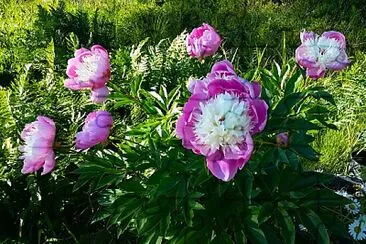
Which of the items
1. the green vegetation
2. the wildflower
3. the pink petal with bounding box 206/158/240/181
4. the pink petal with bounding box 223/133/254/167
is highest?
the pink petal with bounding box 223/133/254/167

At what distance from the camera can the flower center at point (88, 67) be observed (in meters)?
1.38

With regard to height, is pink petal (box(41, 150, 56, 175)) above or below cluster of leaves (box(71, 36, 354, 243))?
above

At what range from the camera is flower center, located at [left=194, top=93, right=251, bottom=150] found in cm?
107

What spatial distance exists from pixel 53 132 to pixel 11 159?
58 centimetres

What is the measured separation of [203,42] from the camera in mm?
1645

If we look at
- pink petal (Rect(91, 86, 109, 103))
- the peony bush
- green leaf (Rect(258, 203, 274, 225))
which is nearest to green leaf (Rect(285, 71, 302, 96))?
the peony bush

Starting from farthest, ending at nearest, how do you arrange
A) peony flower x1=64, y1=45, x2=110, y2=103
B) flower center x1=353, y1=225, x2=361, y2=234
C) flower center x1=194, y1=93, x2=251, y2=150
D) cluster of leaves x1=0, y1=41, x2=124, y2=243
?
cluster of leaves x1=0, y1=41, x2=124, y2=243
flower center x1=353, y1=225, x2=361, y2=234
peony flower x1=64, y1=45, x2=110, y2=103
flower center x1=194, y1=93, x2=251, y2=150

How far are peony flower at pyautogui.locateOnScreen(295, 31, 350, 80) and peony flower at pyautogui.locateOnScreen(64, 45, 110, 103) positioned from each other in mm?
437

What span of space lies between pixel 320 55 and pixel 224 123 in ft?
1.53

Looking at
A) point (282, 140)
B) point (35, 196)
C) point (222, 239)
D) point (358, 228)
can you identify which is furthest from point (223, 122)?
point (35, 196)

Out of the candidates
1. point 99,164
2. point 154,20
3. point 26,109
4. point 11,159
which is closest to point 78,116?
point 26,109

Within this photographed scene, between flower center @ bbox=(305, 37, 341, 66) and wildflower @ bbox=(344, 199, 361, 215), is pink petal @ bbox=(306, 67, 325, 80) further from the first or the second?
wildflower @ bbox=(344, 199, 361, 215)

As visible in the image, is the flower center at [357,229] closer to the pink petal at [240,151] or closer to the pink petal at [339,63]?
the pink petal at [339,63]

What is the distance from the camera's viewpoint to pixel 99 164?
1.41 m
